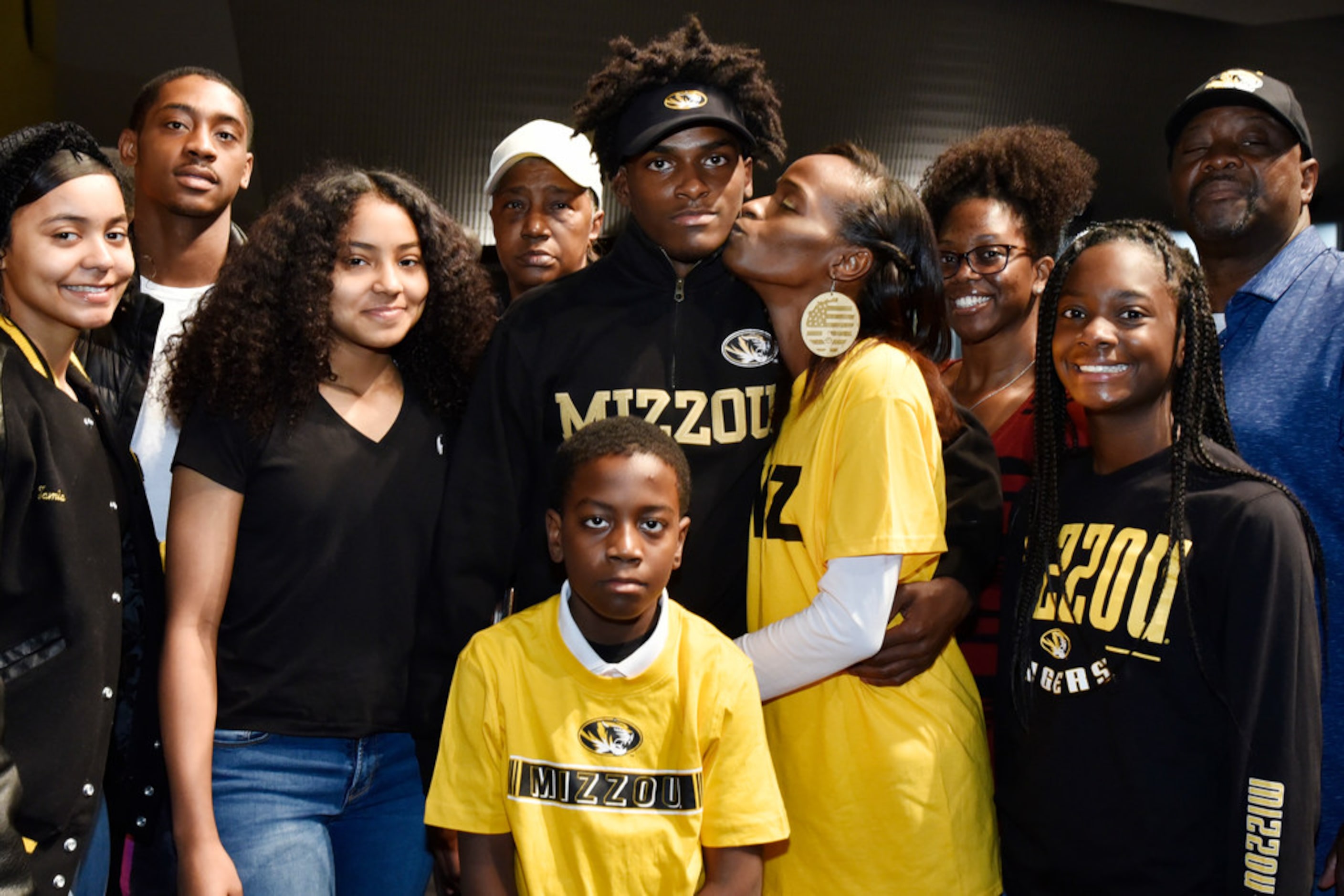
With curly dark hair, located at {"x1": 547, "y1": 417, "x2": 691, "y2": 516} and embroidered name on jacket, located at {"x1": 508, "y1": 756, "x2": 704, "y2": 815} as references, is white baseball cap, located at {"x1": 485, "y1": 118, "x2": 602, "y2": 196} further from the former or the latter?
embroidered name on jacket, located at {"x1": 508, "y1": 756, "x2": 704, "y2": 815}

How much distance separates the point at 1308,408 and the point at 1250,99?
648 millimetres

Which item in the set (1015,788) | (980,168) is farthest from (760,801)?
(980,168)

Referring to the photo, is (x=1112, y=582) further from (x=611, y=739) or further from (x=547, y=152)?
(x=547, y=152)

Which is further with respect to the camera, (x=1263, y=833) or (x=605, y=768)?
(x=605, y=768)

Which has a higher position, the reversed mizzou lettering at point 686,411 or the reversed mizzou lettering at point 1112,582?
the reversed mizzou lettering at point 686,411

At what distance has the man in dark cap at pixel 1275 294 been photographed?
75.5 inches

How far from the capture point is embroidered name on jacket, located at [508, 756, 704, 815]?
1552 mm

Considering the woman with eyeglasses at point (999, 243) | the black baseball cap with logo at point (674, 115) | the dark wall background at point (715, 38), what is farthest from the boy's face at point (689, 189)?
the dark wall background at point (715, 38)

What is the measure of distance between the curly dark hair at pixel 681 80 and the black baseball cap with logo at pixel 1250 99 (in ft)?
2.97

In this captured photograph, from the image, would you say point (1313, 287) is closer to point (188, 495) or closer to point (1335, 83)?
point (188, 495)

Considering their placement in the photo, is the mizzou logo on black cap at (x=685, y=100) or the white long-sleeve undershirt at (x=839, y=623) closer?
the white long-sleeve undershirt at (x=839, y=623)

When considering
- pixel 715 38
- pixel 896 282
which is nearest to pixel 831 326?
pixel 896 282

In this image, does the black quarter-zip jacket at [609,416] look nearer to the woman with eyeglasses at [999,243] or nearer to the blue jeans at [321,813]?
the blue jeans at [321,813]

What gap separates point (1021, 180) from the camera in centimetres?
249
